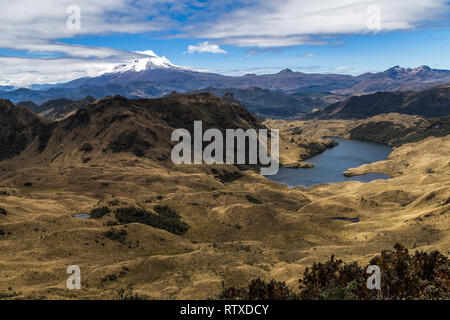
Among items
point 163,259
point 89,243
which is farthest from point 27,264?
point 163,259

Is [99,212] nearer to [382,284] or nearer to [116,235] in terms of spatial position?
[116,235]

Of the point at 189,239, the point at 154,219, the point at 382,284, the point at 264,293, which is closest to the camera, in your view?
the point at 264,293

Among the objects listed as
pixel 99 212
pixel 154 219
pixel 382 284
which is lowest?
pixel 154 219

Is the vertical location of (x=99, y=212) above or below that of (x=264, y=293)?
below

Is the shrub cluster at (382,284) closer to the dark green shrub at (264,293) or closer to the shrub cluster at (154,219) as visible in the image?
the dark green shrub at (264,293)

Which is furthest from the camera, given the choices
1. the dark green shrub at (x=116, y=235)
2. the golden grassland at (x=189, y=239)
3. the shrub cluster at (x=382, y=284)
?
the dark green shrub at (x=116, y=235)

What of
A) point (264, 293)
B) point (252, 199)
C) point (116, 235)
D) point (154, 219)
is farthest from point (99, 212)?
point (252, 199)

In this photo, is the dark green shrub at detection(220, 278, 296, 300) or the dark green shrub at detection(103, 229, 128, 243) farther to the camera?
the dark green shrub at detection(103, 229, 128, 243)

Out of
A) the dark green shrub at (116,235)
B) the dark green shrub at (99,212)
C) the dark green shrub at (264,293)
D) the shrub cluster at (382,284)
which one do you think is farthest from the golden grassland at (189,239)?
the dark green shrub at (264,293)

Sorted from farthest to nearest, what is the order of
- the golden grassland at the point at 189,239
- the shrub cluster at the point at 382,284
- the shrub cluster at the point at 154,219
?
1. the shrub cluster at the point at 154,219
2. the golden grassland at the point at 189,239
3. the shrub cluster at the point at 382,284

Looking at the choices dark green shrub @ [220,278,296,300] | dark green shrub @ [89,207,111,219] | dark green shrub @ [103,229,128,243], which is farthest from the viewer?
dark green shrub @ [89,207,111,219]

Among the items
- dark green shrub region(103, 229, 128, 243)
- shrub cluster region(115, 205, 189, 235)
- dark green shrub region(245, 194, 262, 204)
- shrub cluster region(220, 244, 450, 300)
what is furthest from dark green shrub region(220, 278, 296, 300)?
dark green shrub region(245, 194, 262, 204)

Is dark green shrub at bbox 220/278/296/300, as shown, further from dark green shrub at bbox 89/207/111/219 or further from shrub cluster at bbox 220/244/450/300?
dark green shrub at bbox 89/207/111/219

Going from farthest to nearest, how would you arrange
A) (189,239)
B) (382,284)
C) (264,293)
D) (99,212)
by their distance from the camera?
(189,239) → (99,212) → (382,284) → (264,293)
